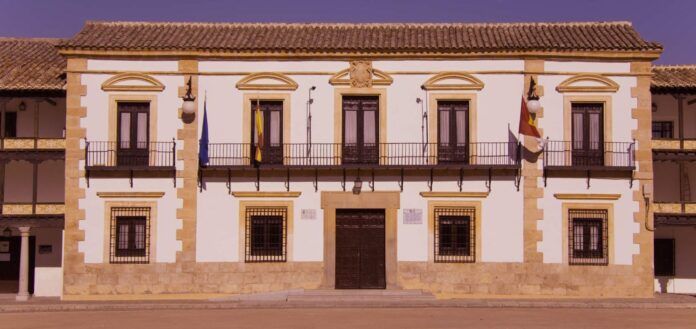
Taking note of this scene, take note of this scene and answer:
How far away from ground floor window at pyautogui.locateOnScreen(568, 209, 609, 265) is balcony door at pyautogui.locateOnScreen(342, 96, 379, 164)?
551cm

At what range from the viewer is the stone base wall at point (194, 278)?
73.5 ft

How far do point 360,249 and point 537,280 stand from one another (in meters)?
4.67

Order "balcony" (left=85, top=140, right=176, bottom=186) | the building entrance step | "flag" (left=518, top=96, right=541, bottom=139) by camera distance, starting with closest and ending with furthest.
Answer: the building entrance step, "flag" (left=518, top=96, right=541, bottom=139), "balcony" (left=85, top=140, right=176, bottom=186)

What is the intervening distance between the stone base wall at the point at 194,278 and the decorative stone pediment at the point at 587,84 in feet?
26.2

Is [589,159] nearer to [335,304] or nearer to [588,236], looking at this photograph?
[588,236]

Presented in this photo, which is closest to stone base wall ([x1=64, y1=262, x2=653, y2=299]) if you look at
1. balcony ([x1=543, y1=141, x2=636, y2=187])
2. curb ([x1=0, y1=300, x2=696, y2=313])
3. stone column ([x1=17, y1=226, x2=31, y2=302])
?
stone column ([x1=17, y1=226, x2=31, y2=302])

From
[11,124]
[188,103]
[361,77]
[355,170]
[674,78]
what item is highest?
[674,78]

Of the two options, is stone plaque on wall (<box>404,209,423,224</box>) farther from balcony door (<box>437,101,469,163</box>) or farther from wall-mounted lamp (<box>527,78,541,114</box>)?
wall-mounted lamp (<box>527,78,541,114</box>)

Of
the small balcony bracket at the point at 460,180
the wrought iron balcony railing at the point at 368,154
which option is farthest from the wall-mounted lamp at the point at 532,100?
the small balcony bracket at the point at 460,180

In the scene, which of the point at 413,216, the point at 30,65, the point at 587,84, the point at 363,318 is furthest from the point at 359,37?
the point at 30,65

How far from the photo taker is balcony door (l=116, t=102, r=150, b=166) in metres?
22.7

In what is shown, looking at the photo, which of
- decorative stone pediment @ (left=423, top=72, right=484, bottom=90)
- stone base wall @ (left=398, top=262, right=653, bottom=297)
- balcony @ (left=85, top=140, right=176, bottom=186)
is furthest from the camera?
decorative stone pediment @ (left=423, top=72, right=484, bottom=90)

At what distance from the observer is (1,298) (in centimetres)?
2278

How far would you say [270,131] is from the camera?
2298 centimetres
